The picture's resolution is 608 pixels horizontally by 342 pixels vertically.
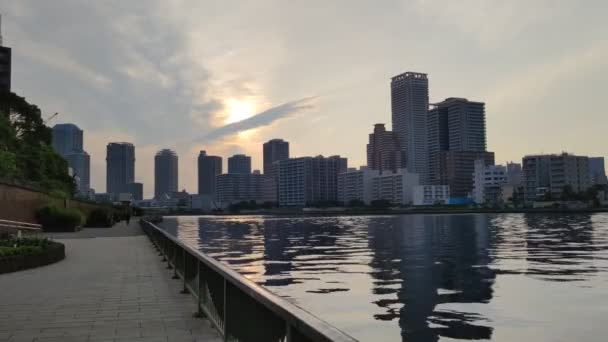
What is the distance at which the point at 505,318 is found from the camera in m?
15.9

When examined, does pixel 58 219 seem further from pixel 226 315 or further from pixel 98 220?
pixel 226 315

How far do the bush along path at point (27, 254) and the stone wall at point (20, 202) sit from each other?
24866 mm

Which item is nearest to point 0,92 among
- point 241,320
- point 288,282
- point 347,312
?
point 288,282

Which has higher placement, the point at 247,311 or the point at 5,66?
the point at 5,66

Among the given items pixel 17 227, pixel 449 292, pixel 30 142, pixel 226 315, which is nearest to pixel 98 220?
pixel 17 227

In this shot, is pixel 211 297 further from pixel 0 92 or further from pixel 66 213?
pixel 0 92

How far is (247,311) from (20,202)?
48938 millimetres

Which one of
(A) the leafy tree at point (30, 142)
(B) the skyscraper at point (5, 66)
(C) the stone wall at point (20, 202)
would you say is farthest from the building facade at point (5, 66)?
(C) the stone wall at point (20, 202)

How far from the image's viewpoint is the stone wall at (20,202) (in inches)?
1783

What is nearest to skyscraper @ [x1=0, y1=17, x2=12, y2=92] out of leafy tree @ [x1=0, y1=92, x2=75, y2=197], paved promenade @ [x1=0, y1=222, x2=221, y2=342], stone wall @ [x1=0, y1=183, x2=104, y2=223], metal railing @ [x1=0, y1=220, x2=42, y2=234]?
leafy tree @ [x1=0, y1=92, x2=75, y2=197]

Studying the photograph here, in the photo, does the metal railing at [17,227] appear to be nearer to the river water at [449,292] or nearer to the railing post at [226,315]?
the river water at [449,292]

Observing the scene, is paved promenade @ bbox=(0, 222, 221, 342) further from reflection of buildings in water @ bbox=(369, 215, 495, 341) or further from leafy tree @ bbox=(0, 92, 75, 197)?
leafy tree @ bbox=(0, 92, 75, 197)

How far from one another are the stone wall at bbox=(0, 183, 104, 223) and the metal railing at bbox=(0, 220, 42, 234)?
183 centimetres

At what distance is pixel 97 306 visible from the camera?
38.5ft
